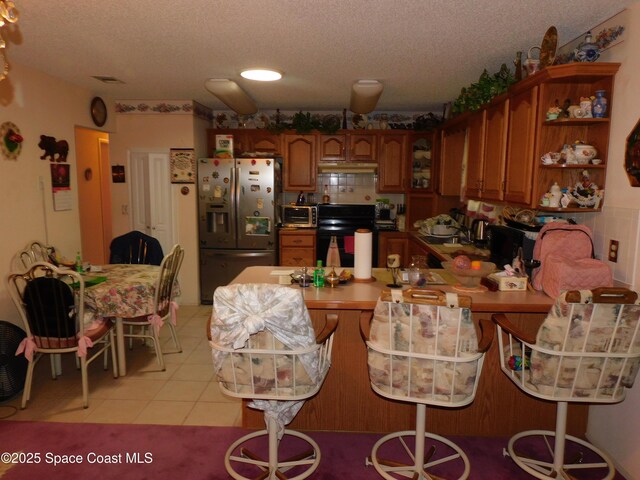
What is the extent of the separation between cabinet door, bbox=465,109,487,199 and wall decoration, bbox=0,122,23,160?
3.74m

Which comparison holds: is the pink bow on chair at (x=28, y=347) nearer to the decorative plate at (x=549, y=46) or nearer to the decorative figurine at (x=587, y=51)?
the decorative plate at (x=549, y=46)

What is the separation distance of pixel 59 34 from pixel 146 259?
202 cm

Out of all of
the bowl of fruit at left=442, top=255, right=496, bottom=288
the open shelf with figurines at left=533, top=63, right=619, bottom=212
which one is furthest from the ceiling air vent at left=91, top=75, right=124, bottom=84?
the open shelf with figurines at left=533, top=63, right=619, bottom=212

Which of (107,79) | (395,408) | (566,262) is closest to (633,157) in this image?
(566,262)

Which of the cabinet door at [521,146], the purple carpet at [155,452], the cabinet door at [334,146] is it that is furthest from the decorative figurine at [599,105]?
the cabinet door at [334,146]

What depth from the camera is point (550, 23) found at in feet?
8.61

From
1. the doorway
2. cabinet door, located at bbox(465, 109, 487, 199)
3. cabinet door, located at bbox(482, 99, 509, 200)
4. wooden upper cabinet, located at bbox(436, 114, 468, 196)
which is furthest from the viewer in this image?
the doorway

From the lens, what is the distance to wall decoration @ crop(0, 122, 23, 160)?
3412 millimetres

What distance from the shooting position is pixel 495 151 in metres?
3.52

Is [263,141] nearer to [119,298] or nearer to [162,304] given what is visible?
[162,304]

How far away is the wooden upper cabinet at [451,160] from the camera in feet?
16.2

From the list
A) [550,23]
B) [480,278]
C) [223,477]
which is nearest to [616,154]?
[550,23]

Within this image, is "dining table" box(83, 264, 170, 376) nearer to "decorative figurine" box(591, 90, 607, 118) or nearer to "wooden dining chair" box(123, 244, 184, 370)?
"wooden dining chair" box(123, 244, 184, 370)

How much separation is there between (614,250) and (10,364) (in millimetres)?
3852
